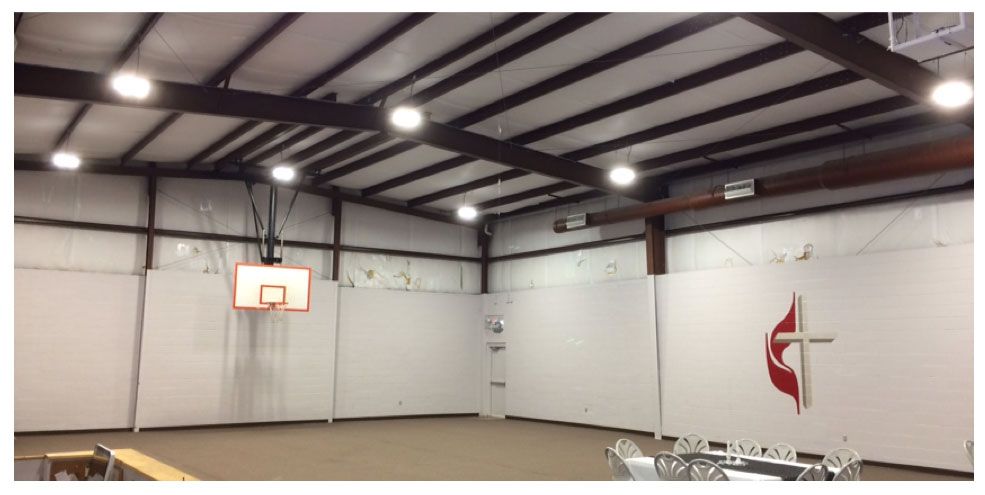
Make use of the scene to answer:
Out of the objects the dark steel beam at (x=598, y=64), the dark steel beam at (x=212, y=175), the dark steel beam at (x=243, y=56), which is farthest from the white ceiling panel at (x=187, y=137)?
the dark steel beam at (x=598, y=64)

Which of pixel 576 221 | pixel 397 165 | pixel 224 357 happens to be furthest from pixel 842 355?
pixel 224 357

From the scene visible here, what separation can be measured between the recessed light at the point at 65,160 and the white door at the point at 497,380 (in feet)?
30.3

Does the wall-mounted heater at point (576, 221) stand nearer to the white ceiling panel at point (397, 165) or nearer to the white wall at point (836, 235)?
the white wall at point (836, 235)

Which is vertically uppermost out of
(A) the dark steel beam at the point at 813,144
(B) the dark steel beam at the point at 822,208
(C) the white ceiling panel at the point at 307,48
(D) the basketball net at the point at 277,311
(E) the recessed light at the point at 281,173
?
(C) the white ceiling panel at the point at 307,48

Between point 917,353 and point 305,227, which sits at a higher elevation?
point 305,227

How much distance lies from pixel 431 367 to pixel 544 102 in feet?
27.0

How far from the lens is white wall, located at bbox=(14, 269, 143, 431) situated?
12234 mm

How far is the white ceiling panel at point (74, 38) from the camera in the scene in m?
7.32

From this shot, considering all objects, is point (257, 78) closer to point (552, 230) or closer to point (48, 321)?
point (48, 321)

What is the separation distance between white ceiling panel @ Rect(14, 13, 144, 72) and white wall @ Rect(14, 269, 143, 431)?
539cm

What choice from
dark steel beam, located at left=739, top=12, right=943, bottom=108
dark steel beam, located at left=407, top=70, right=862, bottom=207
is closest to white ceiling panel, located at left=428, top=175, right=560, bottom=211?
dark steel beam, located at left=407, top=70, right=862, bottom=207

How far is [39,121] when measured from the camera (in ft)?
34.5

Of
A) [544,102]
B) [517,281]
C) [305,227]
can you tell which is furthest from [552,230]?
[544,102]

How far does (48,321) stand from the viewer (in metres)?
12.4
